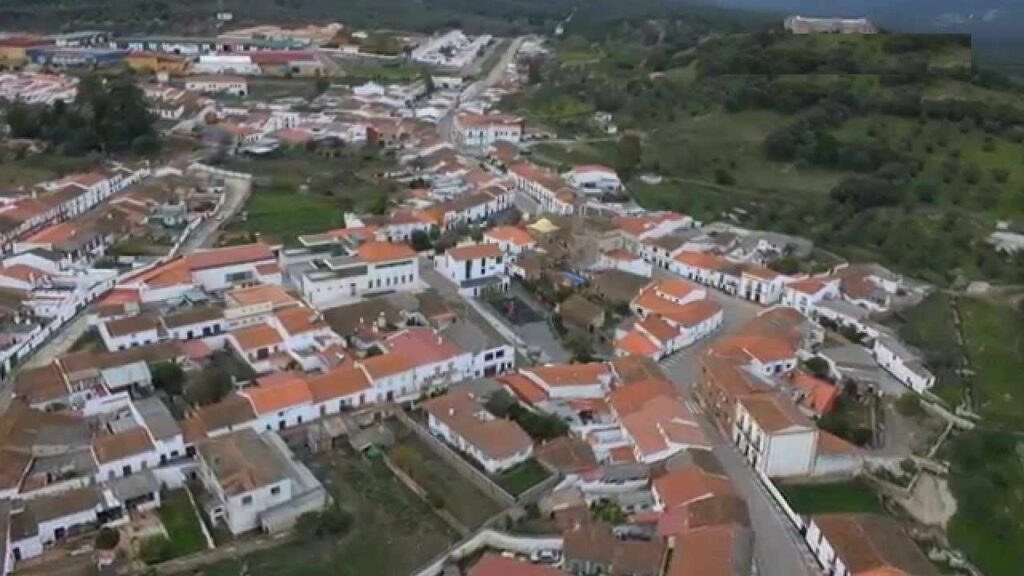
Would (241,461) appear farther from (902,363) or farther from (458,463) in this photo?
(902,363)

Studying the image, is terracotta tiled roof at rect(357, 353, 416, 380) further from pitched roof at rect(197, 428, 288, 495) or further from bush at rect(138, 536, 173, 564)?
bush at rect(138, 536, 173, 564)

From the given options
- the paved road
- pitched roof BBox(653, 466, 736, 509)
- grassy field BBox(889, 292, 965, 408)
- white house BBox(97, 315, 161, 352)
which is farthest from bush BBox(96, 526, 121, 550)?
grassy field BBox(889, 292, 965, 408)

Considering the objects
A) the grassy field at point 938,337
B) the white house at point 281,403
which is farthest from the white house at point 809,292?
the white house at point 281,403

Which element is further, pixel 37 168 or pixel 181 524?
pixel 37 168

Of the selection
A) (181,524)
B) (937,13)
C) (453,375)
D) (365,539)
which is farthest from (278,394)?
(937,13)

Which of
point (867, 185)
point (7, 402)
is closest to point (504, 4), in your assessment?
point (867, 185)

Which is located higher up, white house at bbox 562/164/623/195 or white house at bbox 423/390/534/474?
white house at bbox 562/164/623/195

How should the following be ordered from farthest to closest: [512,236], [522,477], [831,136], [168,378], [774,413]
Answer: [831,136] < [512,236] < [168,378] < [774,413] < [522,477]
